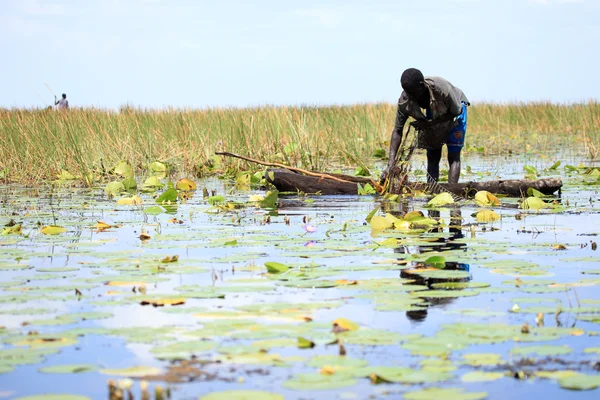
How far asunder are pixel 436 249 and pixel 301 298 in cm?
197

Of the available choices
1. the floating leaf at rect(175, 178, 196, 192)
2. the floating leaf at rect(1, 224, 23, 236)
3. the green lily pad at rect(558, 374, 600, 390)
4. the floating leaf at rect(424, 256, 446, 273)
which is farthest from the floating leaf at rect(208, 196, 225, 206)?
the green lily pad at rect(558, 374, 600, 390)

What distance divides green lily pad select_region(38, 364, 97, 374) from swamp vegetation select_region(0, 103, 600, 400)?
0.01 meters

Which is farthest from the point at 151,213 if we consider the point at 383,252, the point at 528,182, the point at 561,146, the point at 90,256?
the point at 561,146

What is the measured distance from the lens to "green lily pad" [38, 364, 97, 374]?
332 centimetres

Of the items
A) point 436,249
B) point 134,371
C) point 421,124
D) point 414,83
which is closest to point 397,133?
point 421,124

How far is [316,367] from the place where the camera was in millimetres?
Answer: 3330

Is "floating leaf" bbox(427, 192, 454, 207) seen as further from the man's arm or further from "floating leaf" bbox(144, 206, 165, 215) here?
"floating leaf" bbox(144, 206, 165, 215)

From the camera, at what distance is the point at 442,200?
923 centimetres

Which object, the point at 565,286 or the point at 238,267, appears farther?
the point at 238,267

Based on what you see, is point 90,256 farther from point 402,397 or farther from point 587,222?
point 587,222

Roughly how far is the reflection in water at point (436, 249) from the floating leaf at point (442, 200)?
168 mm

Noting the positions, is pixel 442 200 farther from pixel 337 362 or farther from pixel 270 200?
pixel 337 362

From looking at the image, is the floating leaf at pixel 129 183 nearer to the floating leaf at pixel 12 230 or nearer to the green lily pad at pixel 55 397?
the floating leaf at pixel 12 230

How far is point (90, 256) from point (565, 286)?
3200 millimetres
